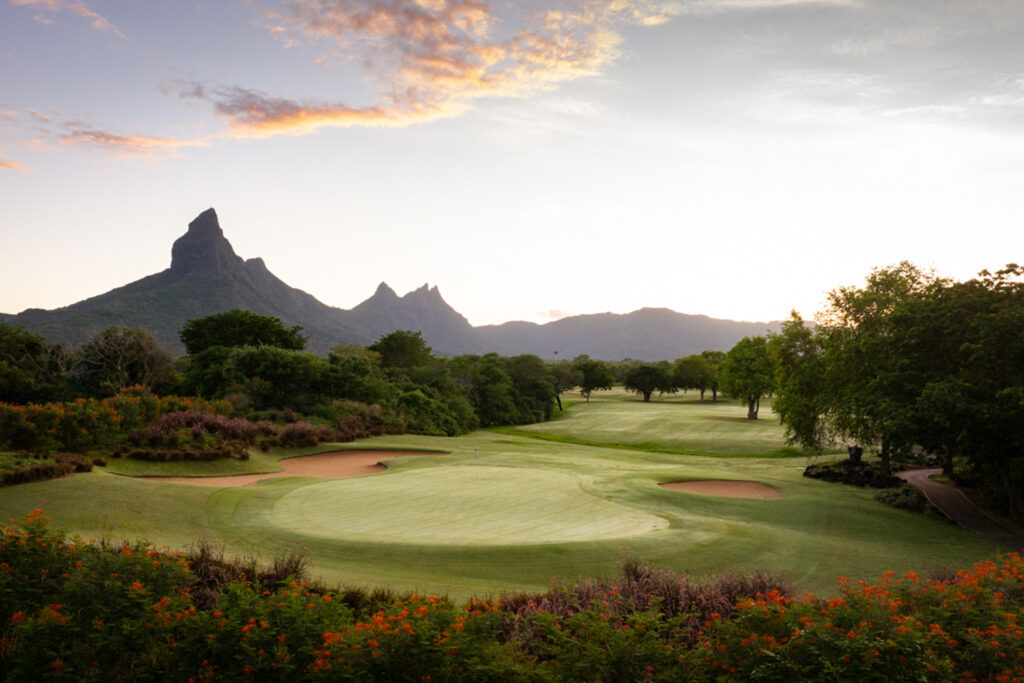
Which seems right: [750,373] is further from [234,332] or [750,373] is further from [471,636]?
[471,636]

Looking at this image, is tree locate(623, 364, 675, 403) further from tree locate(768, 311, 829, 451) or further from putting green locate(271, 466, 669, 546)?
putting green locate(271, 466, 669, 546)

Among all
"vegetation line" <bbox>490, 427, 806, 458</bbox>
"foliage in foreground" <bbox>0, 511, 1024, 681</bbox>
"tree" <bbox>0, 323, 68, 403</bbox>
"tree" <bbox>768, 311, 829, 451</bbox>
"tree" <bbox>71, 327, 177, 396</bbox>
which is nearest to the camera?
"foliage in foreground" <bbox>0, 511, 1024, 681</bbox>

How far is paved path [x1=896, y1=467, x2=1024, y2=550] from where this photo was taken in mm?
16766

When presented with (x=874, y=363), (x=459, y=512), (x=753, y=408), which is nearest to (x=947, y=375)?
(x=874, y=363)

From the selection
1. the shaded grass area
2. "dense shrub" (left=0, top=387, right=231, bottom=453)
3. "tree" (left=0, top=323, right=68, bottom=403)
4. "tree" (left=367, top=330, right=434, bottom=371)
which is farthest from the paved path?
"tree" (left=367, top=330, right=434, bottom=371)

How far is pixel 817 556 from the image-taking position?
12.5 meters

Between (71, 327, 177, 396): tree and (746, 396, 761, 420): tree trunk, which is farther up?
(71, 327, 177, 396): tree

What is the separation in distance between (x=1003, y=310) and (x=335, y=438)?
95.3 feet

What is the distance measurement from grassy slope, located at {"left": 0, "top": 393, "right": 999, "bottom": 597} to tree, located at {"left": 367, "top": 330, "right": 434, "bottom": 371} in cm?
5082

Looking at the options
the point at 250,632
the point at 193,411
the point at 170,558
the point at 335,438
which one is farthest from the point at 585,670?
the point at 335,438

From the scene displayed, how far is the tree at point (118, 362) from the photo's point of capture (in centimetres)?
4341

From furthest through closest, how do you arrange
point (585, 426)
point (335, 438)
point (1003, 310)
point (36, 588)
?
point (585, 426) → point (335, 438) → point (1003, 310) → point (36, 588)

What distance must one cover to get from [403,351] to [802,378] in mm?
53198

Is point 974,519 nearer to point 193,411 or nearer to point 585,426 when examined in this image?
point 193,411
